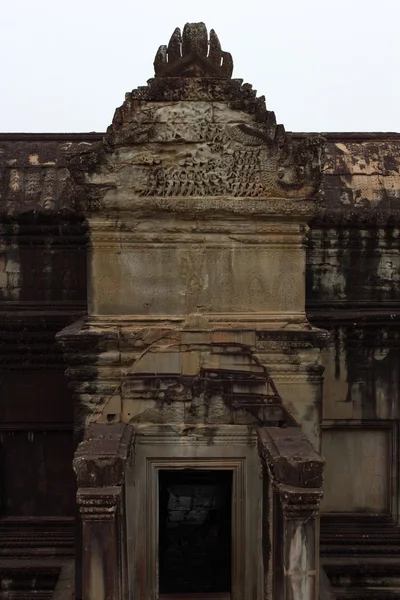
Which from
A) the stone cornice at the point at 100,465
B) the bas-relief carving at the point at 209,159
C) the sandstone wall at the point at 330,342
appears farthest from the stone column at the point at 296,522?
the sandstone wall at the point at 330,342

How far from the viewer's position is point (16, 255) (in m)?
9.26

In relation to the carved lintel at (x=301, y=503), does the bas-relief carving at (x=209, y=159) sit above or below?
above

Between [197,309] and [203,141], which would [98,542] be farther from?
[203,141]

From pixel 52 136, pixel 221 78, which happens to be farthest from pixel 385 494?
pixel 52 136

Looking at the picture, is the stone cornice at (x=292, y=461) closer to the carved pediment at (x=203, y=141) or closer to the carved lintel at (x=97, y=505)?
the carved lintel at (x=97, y=505)

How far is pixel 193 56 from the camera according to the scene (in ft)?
22.9

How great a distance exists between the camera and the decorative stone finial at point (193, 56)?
6992mm

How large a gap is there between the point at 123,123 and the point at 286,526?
14.5 ft

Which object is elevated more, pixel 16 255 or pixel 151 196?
pixel 151 196

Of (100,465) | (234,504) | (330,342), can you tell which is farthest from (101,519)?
(330,342)

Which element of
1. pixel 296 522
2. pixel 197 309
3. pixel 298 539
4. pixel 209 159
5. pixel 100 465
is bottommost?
pixel 298 539

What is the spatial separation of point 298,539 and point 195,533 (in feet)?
18.2

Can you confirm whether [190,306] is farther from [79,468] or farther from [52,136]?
[52,136]

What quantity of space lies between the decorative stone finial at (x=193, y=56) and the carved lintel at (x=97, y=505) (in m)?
4.48
